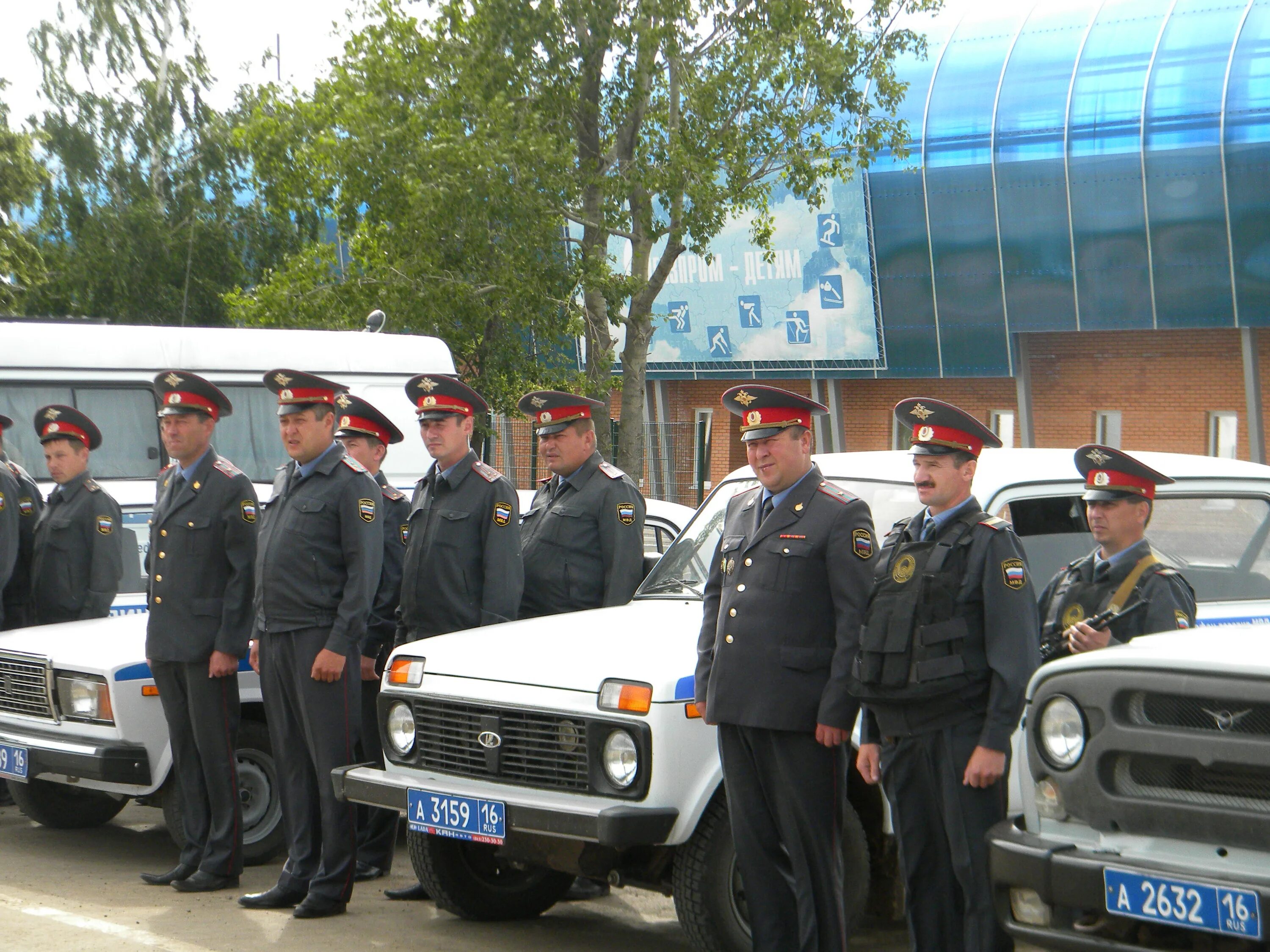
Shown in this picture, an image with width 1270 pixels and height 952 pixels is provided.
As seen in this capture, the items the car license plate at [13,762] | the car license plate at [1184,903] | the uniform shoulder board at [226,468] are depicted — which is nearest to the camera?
the car license plate at [1184,903]

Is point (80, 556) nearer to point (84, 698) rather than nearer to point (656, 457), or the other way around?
point (84, 698)

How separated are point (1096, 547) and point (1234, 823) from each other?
2324mm

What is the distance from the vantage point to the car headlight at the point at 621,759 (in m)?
5.36

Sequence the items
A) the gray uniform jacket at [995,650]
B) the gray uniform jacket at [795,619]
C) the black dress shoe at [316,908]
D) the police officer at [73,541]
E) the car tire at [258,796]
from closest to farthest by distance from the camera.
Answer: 1. the gray uniform jacket at [995,650]
2. the gray uniform jacket at [795,619]
3. the black dress shoe at [316,908]
4. the car tire at [258,796]
5. the police officer at [73,541]

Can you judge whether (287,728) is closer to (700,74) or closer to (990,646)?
(990,646)

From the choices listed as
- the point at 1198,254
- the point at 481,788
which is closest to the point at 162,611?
the point at 481,788

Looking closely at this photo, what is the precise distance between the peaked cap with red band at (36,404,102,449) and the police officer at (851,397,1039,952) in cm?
566

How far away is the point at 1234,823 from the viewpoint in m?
3.76

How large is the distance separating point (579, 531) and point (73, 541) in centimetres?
331

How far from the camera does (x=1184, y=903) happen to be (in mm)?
3709

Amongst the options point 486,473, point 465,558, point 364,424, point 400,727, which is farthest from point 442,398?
point 400,727

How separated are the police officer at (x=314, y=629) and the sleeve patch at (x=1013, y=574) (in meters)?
2.86

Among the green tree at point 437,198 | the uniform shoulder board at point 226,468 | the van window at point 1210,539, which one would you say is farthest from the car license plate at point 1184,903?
the green tree at point 437,198

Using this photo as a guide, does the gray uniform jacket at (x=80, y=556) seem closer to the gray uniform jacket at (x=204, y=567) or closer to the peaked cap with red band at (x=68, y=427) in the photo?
the peaked cap with red band at (x=68, y=427)
